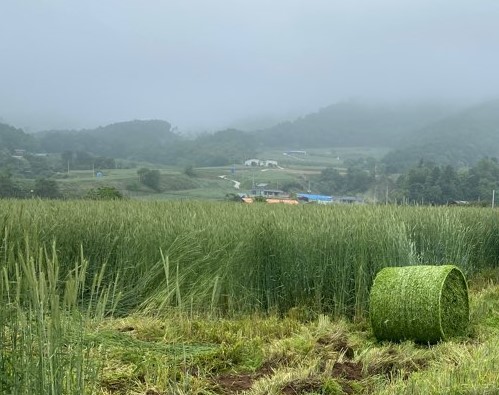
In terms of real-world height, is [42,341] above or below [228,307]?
above

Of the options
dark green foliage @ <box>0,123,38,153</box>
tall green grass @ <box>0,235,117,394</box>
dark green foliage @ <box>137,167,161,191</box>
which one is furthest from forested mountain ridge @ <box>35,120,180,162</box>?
tall green grass @ <box>0,235,117,394</box>

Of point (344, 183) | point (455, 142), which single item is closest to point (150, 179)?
point (344, 183)

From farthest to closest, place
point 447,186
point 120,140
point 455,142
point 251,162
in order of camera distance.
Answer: point 455,142 < point 120,140 < point 251,162 < point 447,186

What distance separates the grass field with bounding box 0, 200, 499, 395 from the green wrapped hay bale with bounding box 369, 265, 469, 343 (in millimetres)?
183

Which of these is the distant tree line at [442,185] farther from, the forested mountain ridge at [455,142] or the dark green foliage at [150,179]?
the dark green foliage at [150,179]

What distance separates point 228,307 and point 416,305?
203cm

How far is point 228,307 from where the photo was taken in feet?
22.1

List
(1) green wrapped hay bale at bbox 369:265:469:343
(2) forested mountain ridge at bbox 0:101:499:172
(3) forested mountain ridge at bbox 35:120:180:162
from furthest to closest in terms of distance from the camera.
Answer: (3) forested mountain ridge at bbox 35:120:180:162 < (2) forested mountain ridge at bbox 0:101:499:172 < (1) green wrapped hay bale at bbox 369:265:469:343

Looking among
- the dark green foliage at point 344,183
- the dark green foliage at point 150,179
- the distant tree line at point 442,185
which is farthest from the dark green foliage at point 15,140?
the distant tree line at point 442,185

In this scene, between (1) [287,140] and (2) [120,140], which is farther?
(1) [287,140]

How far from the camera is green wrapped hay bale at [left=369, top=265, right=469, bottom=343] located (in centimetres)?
566

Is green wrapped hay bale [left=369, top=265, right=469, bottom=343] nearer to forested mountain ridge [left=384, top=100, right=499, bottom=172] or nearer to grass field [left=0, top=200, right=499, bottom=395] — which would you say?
grass field [left=0, top=200, right=499, bottom=395]

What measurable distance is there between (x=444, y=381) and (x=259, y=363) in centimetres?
135

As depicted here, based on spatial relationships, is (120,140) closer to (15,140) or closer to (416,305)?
(15,140)
